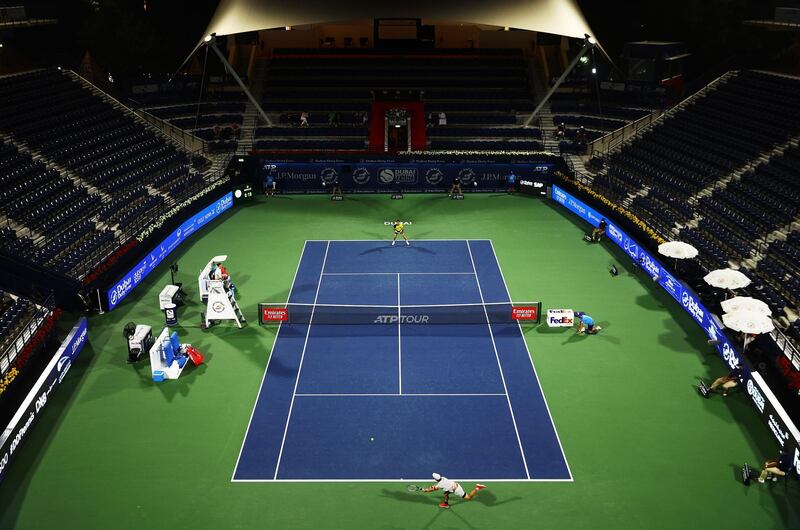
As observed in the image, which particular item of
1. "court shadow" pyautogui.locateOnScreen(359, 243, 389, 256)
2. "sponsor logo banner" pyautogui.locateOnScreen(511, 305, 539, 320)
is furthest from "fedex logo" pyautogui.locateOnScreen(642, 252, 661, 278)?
"court shadow" pyautogui.locateOnScreen(359, 243, 389, 256)

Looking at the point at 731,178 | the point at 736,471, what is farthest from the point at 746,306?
the point at 731,178

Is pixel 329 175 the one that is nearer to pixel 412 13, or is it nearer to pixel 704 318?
pixel 412 13

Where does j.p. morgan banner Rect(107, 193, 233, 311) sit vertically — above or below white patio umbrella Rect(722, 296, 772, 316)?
below

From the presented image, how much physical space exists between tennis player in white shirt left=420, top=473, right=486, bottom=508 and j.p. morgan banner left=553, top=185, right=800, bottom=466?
7579 mm

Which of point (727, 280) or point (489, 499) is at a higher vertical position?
point (727, 280)

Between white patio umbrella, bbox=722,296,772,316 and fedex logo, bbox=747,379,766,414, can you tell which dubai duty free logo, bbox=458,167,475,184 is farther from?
fedex logo, bbox=747,379,766,414

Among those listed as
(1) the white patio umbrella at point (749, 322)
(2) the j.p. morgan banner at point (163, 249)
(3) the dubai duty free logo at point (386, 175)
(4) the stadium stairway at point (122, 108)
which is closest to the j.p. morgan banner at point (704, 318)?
(1) the white patio umbrella at point (749, 322)

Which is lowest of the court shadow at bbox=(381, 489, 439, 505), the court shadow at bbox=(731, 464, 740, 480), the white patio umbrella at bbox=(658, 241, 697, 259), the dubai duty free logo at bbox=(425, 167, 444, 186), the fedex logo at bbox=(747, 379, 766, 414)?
the court shadow at bbox=(381, 489, 439, 505)

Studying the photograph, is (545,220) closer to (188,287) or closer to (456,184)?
(456,184)

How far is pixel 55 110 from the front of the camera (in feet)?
131

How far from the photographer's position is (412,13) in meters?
39.8

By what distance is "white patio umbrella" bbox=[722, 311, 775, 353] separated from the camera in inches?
782

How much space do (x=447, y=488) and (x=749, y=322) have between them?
402 inches

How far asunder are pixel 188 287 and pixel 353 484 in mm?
14487
